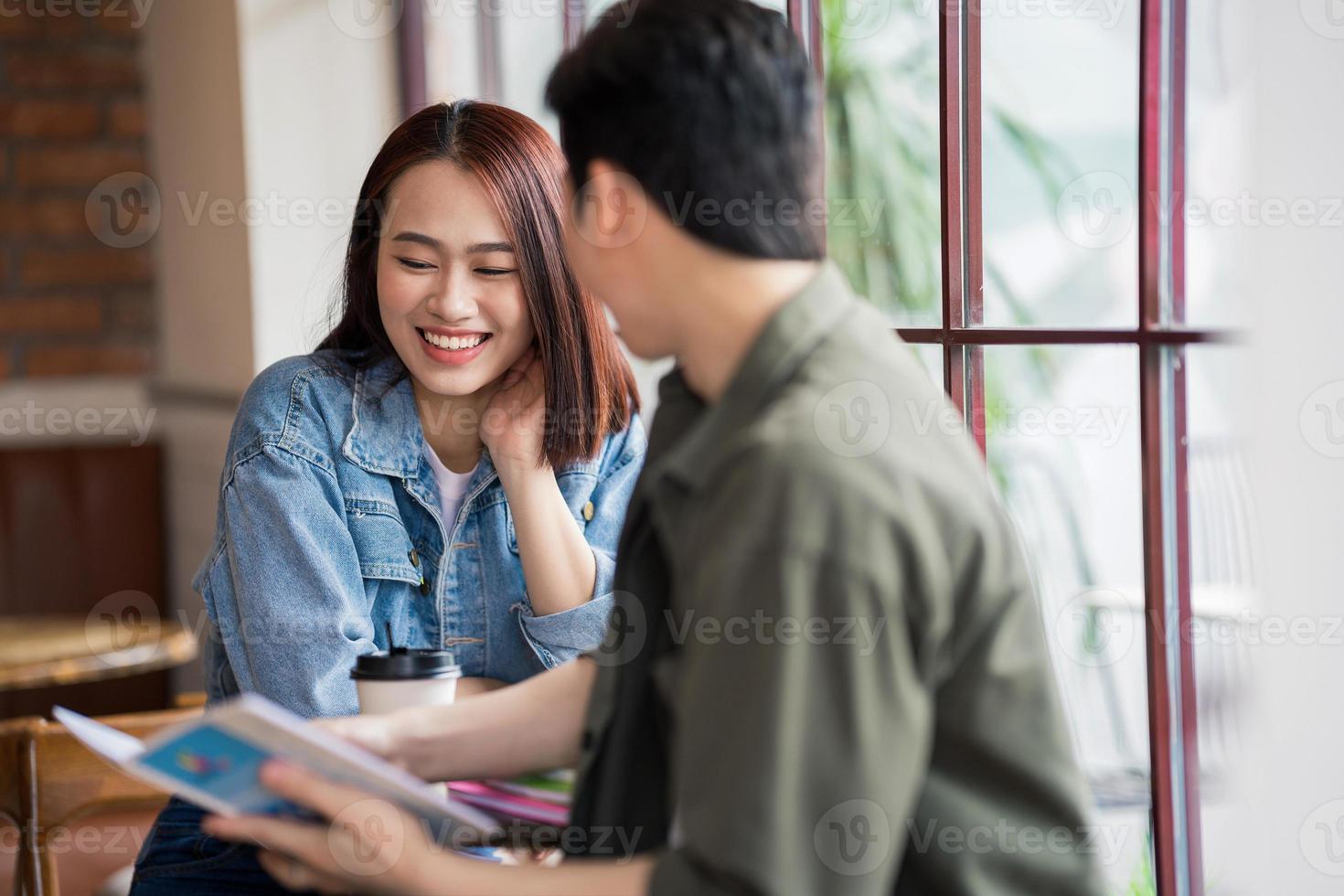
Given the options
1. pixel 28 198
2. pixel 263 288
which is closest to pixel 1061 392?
pixel 263 288

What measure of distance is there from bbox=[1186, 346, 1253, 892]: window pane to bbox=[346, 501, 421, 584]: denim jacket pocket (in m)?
0.87

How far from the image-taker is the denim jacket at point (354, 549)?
1.54 m

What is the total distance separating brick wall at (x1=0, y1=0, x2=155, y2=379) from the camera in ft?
11.8

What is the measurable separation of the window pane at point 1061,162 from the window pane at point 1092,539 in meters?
0.06

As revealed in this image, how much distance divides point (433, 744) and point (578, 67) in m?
0.61

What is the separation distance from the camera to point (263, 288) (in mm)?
3068

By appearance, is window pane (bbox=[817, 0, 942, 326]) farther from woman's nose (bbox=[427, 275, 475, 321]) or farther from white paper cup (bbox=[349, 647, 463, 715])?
white paper cup (bbox=[349, 647, 463, 715])

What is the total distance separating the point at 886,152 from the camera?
1.90 metres

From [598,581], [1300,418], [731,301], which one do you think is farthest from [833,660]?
[598,581]

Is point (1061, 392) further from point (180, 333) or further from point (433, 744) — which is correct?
point (180, 333)

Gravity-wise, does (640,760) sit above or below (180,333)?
below

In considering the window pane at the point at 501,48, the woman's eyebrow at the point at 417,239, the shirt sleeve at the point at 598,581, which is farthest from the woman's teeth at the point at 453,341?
the window pane at the point at 501,48

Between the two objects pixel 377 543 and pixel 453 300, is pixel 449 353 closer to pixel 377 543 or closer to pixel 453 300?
pixel 453 300

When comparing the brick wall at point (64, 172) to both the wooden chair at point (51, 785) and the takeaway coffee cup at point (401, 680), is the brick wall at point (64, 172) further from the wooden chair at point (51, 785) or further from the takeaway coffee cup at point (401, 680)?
the takeaway coffee cup at point (401, 680)
